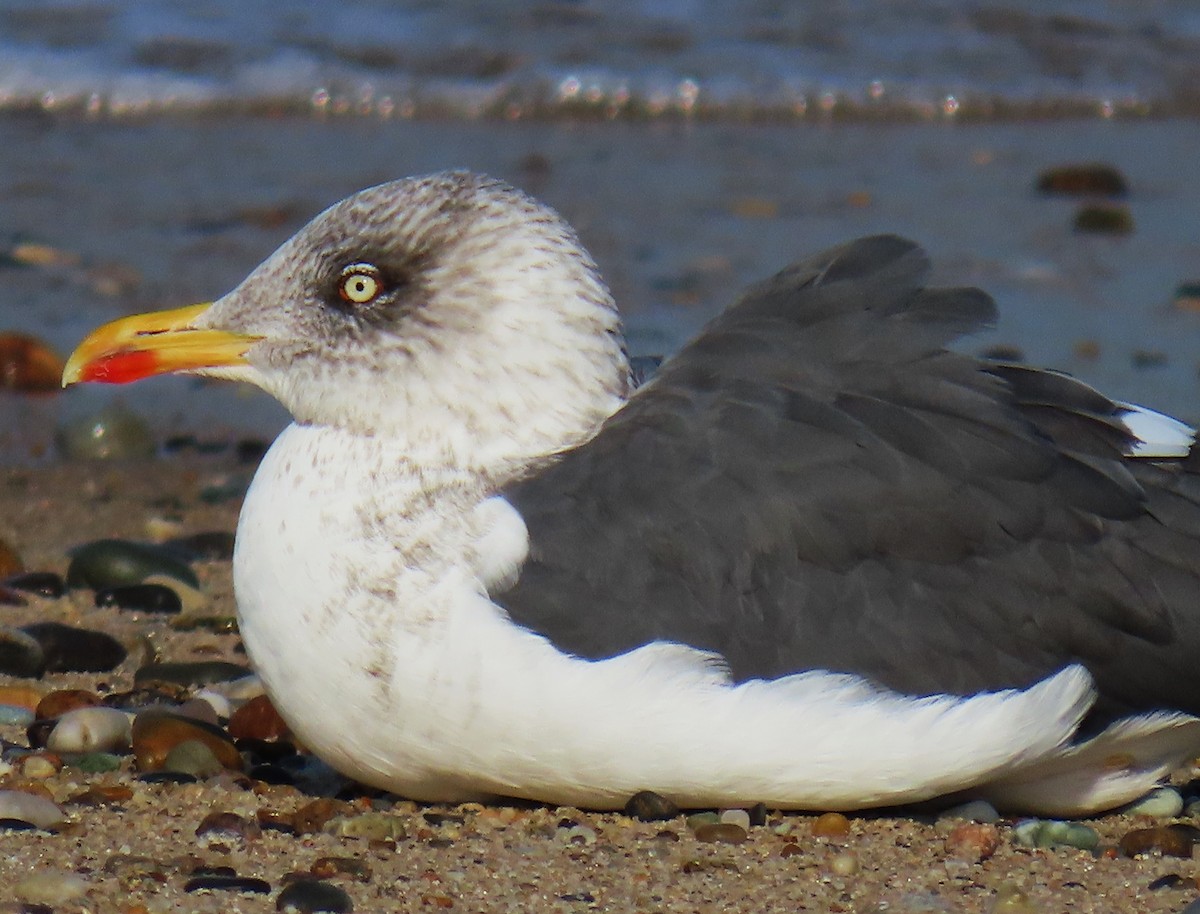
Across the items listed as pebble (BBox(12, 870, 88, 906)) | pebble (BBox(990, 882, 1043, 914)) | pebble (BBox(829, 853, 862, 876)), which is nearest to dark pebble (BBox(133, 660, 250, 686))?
pebble (BBox(12, 870, 88, 906))

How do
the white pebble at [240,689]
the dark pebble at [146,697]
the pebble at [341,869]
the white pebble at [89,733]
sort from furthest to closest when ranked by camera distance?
the white pebble at [240,689]
the dark pebble at [146,697]
the white pebble at [89,733]
the pebble at [341,869]

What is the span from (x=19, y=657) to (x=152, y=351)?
3.31ft

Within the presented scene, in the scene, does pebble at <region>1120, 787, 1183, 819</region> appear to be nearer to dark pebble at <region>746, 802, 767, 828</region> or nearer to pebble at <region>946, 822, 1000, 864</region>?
pebble at <region>946, 822, 1000, 864</region>

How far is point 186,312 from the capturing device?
491 cm

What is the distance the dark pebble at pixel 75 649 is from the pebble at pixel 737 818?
6.21ft

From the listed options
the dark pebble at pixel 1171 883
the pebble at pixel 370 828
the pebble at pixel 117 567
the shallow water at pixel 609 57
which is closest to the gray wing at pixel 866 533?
the dark pebble at pixel 1171 883

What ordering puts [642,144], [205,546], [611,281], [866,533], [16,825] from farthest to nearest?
[642,144]
[611,281]
[205,546]
[866,533]
[16,825]

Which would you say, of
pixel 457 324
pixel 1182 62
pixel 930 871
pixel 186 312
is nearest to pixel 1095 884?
pixel 930 871

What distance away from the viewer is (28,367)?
8.12m

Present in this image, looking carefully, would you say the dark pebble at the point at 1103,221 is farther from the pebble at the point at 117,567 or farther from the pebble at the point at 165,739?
the pebble at the point at 165,739

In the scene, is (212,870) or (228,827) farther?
(228,827)

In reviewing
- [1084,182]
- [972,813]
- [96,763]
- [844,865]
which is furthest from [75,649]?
[1084,182]

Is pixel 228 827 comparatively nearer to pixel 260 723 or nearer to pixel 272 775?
pixel 272 775

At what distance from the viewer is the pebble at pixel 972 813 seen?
14.8 ft
